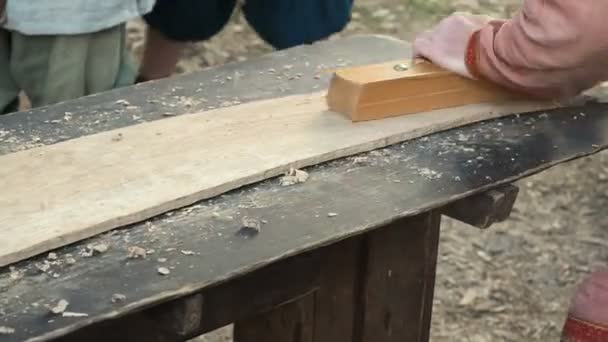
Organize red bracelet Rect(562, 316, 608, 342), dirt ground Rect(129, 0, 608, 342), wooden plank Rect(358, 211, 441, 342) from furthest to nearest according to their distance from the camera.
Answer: dirt ground Rect(129, 0, 608, 342), red bracelet Rect(562, 316, 608, 342), wooden plank Rect(358, 211, 441, 342)

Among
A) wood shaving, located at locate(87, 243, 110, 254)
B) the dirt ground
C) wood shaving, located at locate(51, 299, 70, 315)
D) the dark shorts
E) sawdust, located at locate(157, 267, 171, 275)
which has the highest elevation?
wood shaving, located at locate(51, 299, 70, 315)

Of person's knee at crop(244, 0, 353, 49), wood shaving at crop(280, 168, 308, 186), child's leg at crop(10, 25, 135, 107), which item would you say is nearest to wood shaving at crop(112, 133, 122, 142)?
wood shaving at crop(280, 168, 308, 186)

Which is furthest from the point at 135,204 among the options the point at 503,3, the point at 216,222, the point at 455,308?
the point at 503,3

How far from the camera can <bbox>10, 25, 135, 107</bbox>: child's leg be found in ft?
6.89

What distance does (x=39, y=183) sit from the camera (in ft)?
4.56

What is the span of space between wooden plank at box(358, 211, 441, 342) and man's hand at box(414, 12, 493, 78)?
0.25 meters

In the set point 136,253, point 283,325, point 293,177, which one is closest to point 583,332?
point 283,325

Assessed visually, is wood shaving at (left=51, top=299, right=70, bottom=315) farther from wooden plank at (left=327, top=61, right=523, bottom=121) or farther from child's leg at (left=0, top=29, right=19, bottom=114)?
child's leg at (left=0, top=29, right=19, bottom=114)

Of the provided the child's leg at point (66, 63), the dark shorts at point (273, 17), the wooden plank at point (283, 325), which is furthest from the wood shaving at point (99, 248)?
the dark shorts at point (273, 17)

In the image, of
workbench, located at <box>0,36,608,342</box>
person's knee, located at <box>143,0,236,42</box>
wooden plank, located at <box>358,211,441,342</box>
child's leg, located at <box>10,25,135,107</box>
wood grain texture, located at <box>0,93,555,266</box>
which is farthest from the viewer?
person's knee, located at <box>143,0,236,42</box>

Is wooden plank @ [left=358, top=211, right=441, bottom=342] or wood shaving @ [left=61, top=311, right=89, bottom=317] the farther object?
wooden plank @ [left=358, top=211, right=441, bottom=342]

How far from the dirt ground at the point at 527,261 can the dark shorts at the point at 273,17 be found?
643mm

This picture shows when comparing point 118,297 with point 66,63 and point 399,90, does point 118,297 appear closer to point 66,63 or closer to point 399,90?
point 399,90

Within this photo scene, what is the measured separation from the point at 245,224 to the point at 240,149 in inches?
8.6
